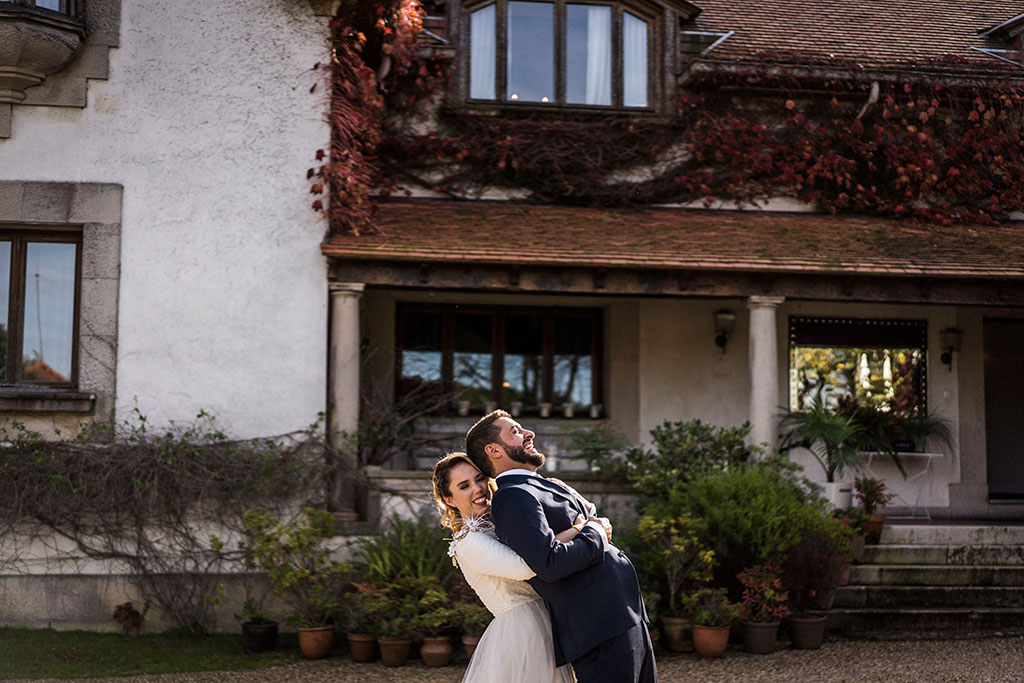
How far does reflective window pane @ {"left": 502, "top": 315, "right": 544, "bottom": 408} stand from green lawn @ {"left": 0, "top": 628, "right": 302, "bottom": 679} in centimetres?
399

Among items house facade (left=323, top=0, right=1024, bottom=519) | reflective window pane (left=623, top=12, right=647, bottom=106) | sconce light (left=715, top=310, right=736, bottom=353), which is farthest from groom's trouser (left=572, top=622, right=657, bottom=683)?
reflective window pane (left=623, top=12, right=647, bottom=106)

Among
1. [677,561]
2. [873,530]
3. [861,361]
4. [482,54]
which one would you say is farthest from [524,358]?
[677,561]

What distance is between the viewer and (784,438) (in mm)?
10969

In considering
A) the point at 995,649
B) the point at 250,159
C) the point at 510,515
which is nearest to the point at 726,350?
the point at 995,649

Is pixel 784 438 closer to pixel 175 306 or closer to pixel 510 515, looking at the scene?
pixel 175 306

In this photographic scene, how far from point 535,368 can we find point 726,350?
2.07 metres

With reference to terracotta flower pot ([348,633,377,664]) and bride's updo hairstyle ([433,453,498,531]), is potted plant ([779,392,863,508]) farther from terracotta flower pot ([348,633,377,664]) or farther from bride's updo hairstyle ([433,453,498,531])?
bride's updo hairstyle ([433,453,498,531])

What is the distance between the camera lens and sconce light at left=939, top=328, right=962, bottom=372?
12.5m

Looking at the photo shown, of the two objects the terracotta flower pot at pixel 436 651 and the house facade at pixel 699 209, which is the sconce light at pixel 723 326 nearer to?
the house facade at pixel 699 209

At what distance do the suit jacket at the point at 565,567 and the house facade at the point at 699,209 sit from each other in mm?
7159

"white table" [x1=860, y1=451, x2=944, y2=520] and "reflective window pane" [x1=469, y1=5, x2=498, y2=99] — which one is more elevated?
"reflective window pane" [x1=469, y1=5, x2=498, y2=99]

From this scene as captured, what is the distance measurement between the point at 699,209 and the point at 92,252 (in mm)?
6001

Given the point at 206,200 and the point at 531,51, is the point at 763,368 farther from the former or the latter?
the point at 206,200

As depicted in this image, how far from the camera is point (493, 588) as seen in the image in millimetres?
4098
